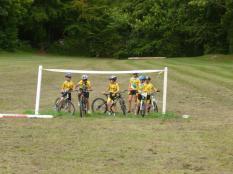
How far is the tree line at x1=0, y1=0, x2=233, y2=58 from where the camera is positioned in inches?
2598

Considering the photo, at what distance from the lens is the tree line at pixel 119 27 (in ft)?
217

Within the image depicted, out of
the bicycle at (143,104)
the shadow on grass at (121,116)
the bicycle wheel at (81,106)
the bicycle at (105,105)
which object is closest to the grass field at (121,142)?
the shadow on grass at (121,116)

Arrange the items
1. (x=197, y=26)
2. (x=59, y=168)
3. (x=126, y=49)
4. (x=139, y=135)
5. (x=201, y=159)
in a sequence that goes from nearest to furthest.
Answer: (x=59, y=168) → (x=201, y=159) → (x=139, y=135) → (x=197, y=26) → (x=126, y=49)

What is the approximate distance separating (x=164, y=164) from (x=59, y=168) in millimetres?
2069

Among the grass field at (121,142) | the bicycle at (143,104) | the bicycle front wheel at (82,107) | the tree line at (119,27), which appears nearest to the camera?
the grass field at (121,142)

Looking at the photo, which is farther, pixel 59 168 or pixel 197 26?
pixel 197 26

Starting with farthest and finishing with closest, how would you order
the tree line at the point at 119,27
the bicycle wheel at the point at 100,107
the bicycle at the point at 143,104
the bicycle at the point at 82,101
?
→ 1. the tree line at the point at 119,27
2. the bicycle wheel at the point at 100,107
3. the bicycle at the point at 143,104
4. the bicycle at the point at 82,101

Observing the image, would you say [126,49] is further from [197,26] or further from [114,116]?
[114,116]

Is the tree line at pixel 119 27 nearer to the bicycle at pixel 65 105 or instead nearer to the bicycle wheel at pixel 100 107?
the bicycle wheel at pixel 100 107

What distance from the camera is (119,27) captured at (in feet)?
259

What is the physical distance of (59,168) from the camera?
38.0 feet

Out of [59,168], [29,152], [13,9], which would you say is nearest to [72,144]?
[29,152]

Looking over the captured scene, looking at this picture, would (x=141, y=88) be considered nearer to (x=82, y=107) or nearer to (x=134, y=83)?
(x=134, y=83)

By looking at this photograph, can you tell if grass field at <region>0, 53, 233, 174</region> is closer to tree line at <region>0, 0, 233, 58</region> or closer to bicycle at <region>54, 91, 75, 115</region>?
bicycle at <region>54, 91, 75, 115</region>
